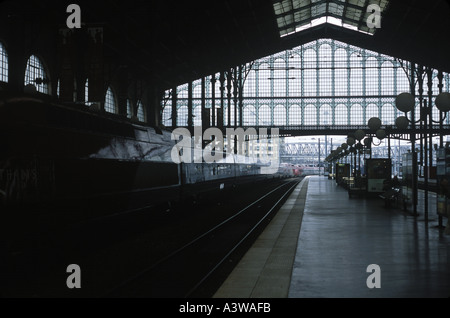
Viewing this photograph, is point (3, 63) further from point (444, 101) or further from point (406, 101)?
point (444, 101)

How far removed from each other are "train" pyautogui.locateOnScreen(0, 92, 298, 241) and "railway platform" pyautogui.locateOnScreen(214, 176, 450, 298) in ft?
11.2

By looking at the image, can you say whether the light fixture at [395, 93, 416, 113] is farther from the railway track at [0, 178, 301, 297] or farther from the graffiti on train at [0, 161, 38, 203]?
the graffiti on train at [0, 161, 38, 203]

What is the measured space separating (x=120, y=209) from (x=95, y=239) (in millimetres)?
949

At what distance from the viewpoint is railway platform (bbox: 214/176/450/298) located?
24.7ft

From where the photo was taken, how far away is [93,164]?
11508 millimetres

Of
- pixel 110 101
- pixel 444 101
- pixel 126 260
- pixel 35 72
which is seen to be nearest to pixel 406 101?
pixel 444 101

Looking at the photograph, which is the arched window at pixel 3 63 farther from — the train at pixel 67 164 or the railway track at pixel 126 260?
the railway track at pixel 126 260

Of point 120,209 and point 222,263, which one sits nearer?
point 222,263

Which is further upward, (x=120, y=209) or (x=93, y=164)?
(x=93, y=164)

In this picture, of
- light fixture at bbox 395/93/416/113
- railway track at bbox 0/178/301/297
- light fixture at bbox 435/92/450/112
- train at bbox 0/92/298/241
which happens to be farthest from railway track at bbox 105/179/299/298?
light fixture at bbox 435/92/450/112

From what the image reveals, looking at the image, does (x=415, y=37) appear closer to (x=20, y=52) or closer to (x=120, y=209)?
(x=20, y=52)

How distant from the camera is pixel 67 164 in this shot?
10.2 metres

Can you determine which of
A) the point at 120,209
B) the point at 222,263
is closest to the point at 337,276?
the point at 222,263

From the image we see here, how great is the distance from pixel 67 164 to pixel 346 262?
545 centimetres
